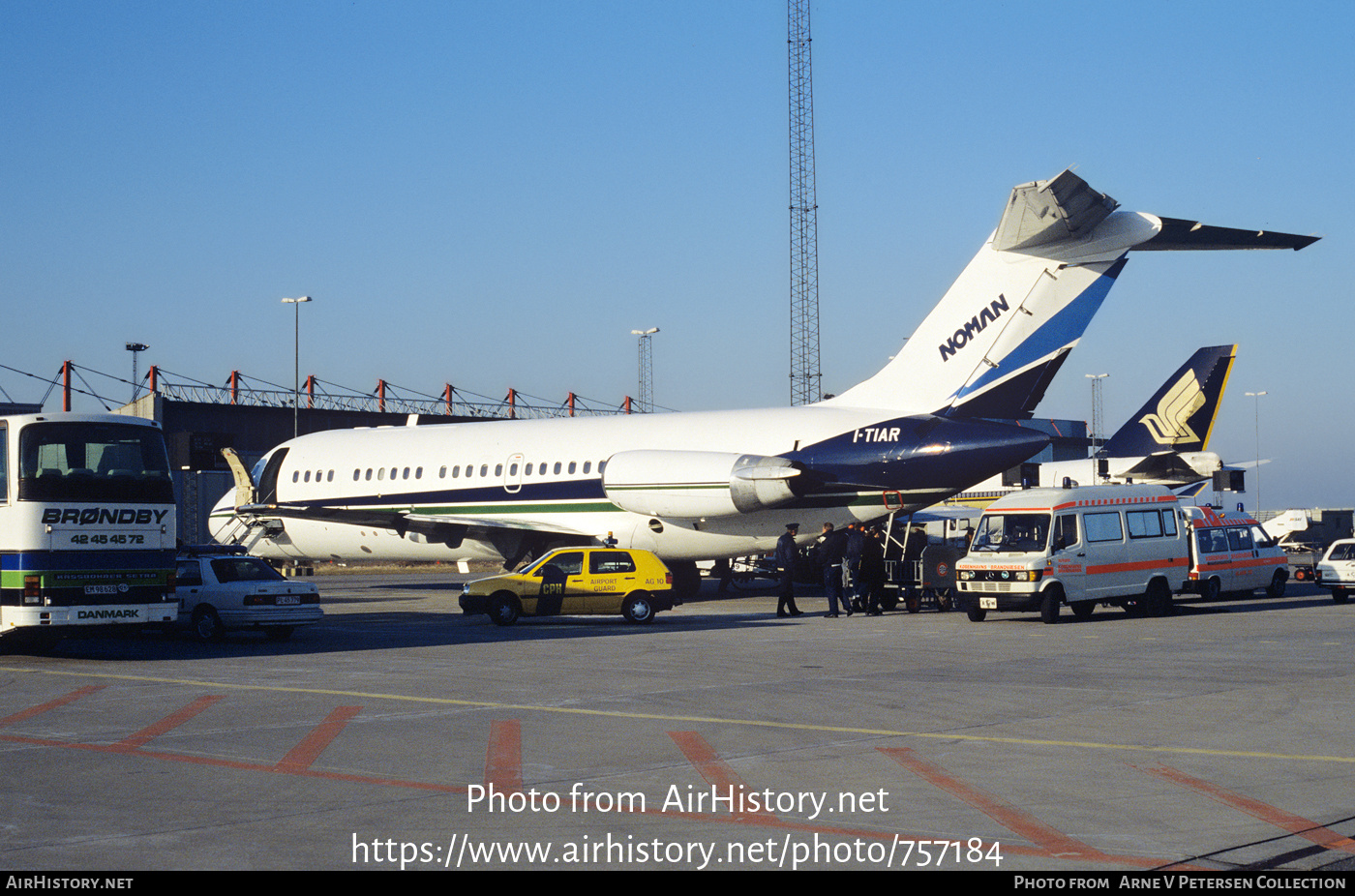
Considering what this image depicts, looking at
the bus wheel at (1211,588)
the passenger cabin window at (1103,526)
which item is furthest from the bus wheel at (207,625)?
the bus wheel at (1211,588)

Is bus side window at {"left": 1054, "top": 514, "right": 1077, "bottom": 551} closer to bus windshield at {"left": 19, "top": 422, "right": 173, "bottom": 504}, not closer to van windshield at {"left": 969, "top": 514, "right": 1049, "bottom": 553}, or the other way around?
van windshield at {"left": 969, "top": 514, "right": 1049, "bottom": 553}

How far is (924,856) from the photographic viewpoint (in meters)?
6.94

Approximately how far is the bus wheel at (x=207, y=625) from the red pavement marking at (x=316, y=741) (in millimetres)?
9930

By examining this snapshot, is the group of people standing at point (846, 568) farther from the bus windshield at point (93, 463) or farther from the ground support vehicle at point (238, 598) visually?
the bus windshield at point (93, 463)

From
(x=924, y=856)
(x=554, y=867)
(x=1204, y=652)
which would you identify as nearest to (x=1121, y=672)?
(x=1204, y=652)

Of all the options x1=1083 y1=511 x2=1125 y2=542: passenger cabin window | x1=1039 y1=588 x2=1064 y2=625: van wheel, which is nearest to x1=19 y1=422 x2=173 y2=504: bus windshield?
x1=1039 y1=588 x2=1064 y2=625: van wheel

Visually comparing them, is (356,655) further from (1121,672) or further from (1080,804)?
(1080,804)

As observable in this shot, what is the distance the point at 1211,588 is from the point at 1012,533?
8087 mm

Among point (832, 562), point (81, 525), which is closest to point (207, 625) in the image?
point (81, 525)

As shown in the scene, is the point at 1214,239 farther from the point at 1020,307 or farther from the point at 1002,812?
the point at 1002,812

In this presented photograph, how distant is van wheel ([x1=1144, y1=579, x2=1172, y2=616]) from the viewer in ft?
84.4
